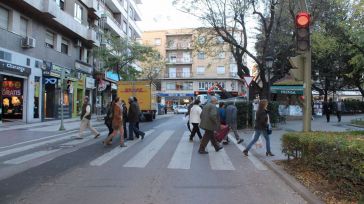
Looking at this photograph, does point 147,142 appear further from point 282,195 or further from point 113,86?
point 113,86

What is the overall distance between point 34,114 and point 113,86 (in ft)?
78.3

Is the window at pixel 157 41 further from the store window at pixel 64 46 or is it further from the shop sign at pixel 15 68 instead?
the shop sign at pixel 15 68

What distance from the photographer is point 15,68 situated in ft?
79.6

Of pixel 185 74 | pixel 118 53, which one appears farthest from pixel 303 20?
pixel 185 74

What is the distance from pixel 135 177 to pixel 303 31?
4.47m

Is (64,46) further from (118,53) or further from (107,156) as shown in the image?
(107,156)

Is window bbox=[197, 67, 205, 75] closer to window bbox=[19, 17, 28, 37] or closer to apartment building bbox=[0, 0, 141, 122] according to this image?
apartment building bbox=[0, 0, 141, 122]

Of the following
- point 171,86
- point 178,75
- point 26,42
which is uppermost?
point 178,75

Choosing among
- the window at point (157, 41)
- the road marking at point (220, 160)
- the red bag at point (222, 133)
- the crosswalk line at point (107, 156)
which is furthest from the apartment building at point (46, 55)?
the window at point (157, 41)

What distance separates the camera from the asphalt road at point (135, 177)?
6.80m

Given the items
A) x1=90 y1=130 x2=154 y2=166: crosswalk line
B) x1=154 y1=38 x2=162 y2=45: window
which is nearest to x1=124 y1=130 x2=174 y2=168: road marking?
x1=90 y1=130 x2=154 y2=166: crosswalk line

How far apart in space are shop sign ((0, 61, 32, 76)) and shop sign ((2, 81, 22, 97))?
0.84m

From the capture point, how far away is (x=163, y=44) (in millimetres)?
87750

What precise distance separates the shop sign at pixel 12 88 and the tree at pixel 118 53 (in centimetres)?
1387
